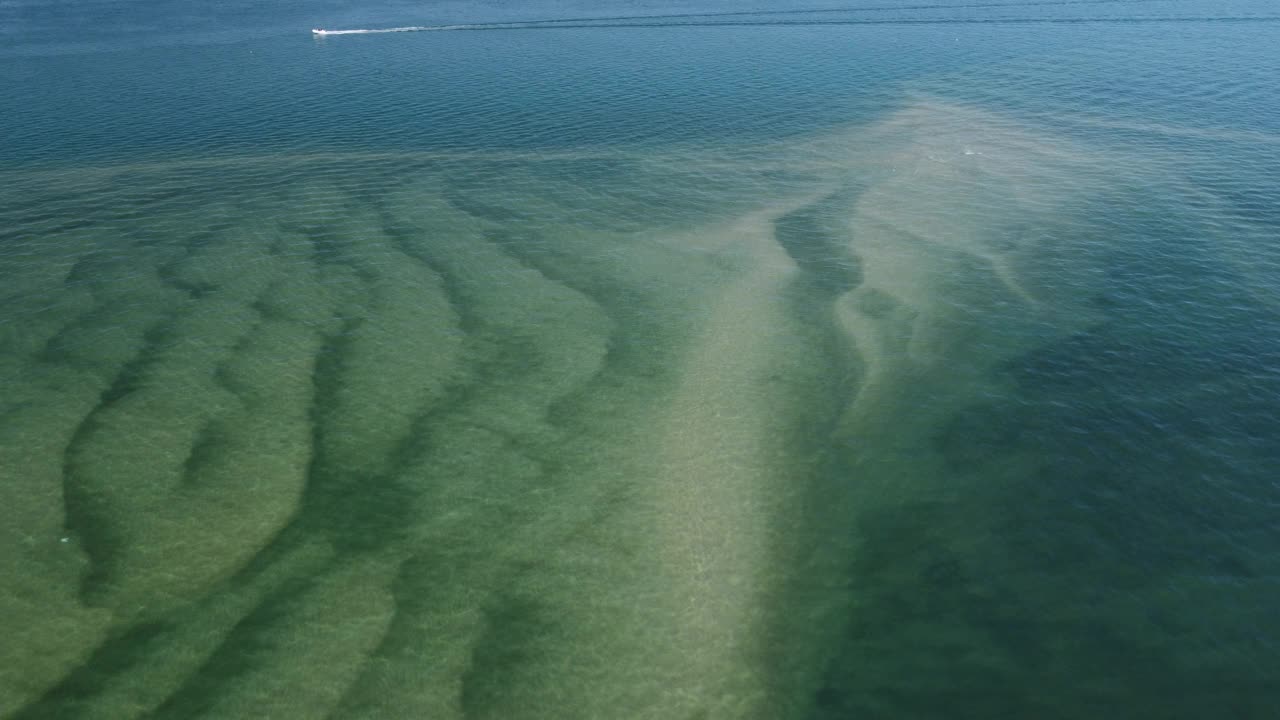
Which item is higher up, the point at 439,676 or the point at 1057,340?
the point at 1057,340

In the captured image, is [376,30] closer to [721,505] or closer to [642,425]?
[642,425]

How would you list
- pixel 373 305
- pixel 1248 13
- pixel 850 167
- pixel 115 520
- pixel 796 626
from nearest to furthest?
1. pixel 796 626
2. pixel 115 520
3. pixel 373 305
4. pixel 850 167
5. pixel 1248 13

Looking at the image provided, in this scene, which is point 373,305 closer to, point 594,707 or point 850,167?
point 594,707

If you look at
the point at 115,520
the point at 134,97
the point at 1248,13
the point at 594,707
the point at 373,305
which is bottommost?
the point at 594,707

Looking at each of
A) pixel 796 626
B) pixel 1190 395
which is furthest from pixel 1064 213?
pixel 796 626

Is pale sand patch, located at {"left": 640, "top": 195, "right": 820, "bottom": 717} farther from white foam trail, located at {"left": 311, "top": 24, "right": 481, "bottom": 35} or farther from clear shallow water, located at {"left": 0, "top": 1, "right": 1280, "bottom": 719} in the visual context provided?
white foam trail, located at {"left": 311, "top": 24, "right": 481, "bottom": 35}

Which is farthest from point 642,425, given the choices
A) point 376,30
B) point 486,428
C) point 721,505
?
point 376,30

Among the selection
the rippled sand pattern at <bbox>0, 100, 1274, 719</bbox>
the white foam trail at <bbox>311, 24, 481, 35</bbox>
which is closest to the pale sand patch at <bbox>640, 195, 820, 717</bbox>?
the rippled sand pattern at <bbox>0, 100, 1274, 719</bbox>
